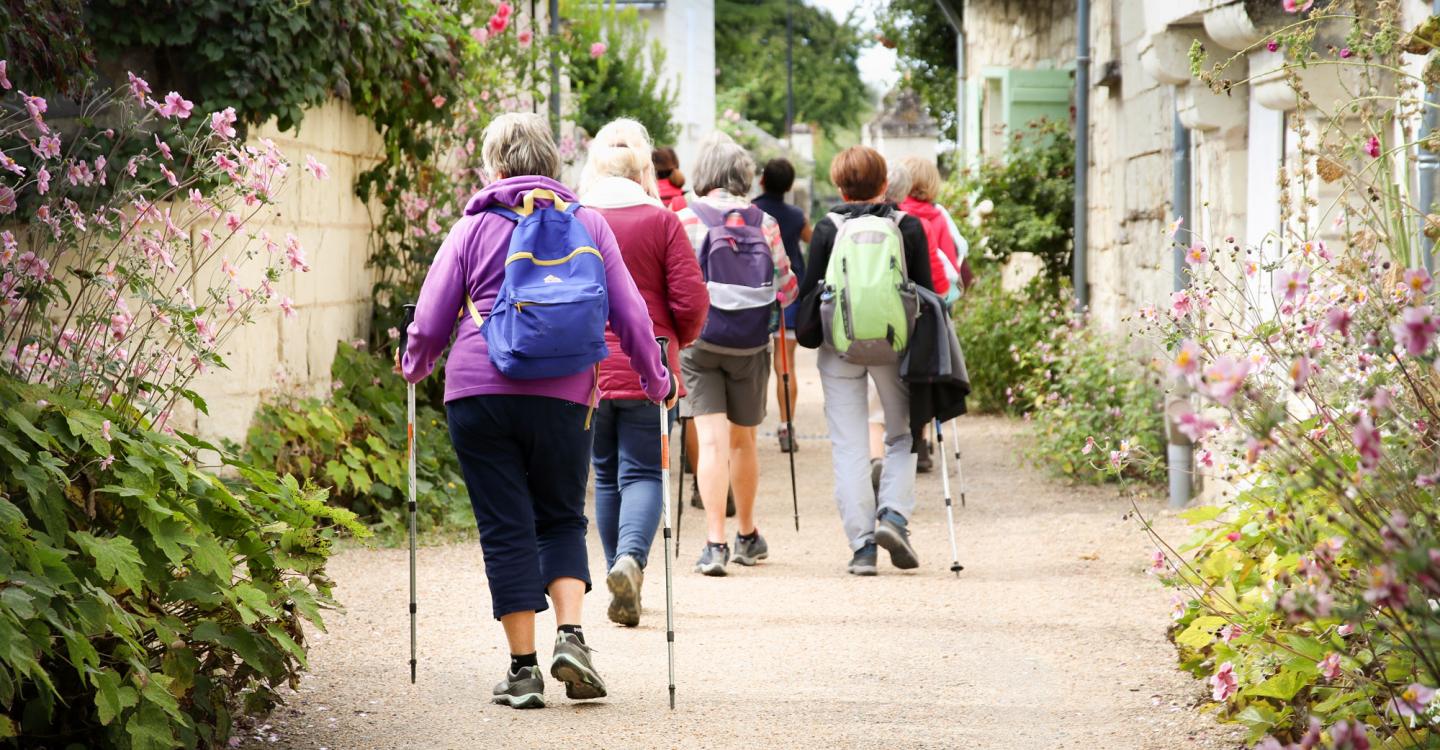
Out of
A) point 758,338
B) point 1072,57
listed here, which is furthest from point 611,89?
point 758,338

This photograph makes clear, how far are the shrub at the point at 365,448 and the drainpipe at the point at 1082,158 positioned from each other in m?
4.76

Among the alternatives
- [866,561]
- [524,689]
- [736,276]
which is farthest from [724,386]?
[524,689]

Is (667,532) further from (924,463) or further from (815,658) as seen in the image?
(924,463)

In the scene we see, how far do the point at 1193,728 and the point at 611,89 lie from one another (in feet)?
87.0

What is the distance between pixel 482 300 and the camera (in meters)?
4.48

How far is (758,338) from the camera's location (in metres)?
6.81

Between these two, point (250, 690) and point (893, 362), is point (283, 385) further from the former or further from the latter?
point (250, 690)

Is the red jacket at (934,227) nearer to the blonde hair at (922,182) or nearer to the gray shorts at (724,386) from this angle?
the blonde hair at (922,182)

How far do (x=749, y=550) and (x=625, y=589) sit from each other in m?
1.54

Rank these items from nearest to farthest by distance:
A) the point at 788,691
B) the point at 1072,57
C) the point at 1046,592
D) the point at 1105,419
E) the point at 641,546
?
1. the point at 788,691
2. the point at 641,546
3. the point at 1046,592
4. the point at 1105,419
5. the point at 1072,57

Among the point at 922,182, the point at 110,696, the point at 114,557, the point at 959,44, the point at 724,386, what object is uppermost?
the point at 959,44

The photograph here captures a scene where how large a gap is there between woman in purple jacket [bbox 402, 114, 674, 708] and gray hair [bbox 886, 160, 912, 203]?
143 inches

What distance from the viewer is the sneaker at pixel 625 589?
18.3 feet

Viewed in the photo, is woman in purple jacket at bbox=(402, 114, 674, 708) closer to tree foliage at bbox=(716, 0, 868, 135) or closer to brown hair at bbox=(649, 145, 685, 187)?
brown hair at bbox=(649, 145, 685, 187)
